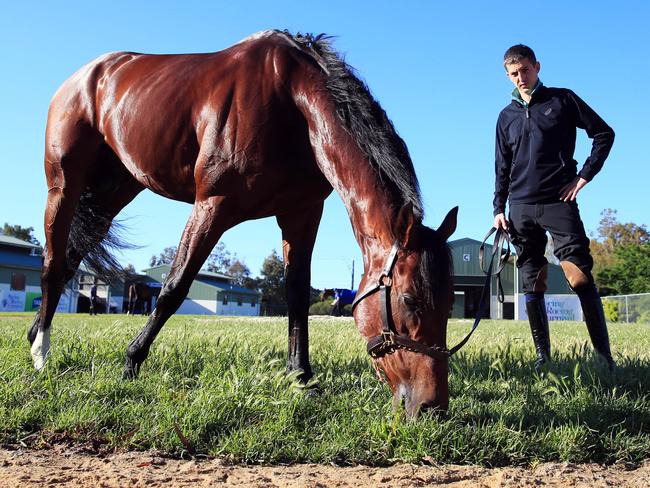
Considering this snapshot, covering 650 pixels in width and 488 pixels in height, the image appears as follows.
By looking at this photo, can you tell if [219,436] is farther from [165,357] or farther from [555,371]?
[555,371]

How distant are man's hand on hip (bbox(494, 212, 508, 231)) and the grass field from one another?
1036mm

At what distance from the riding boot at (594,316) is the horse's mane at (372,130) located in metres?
1.89

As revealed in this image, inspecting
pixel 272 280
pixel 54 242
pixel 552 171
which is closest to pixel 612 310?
pixel 552 171

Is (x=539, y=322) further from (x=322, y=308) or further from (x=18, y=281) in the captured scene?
(x=18, y=281)

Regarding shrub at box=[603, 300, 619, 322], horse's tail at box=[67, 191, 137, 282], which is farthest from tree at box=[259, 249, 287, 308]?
horse's tail at box=[67, 191, 137, 282]

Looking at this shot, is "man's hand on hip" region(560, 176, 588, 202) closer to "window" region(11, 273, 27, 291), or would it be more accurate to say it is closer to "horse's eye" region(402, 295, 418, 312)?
"horse's eye" region(402, 295, 418, 312)

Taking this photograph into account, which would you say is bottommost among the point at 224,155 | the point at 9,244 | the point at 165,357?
the point at 165,357

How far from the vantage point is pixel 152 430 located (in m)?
2.65

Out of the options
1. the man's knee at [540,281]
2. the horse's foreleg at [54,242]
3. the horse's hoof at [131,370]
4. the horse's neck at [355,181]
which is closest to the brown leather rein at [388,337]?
the horse's neck at [355,181]

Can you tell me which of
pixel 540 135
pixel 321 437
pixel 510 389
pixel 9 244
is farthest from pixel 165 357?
pixel 9 244

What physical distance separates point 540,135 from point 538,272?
1086 millimetres

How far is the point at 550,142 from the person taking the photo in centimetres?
414

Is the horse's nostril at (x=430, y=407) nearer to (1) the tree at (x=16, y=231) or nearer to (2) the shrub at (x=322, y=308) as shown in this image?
(2) the shrub at (x=322, y=308)

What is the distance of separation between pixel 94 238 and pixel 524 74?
384cm
